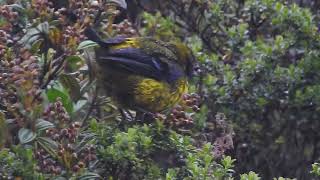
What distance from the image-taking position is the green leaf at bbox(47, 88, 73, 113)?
122 inches

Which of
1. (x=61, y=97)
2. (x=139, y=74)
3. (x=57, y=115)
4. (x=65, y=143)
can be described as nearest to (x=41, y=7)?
(x=61, y=97)

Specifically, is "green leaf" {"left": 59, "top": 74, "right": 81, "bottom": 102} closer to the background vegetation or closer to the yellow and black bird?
the background vegetation

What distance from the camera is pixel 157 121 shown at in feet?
10.4

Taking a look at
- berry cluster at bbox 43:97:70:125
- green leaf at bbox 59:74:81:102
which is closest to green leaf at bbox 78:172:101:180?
berry cluster at bbox 43:97:70:125

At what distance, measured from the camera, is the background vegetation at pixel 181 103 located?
275cm

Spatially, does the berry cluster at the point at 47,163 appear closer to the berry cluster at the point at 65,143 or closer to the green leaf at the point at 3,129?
the berry cluster at the point at 65,143

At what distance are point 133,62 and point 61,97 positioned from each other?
67 cm

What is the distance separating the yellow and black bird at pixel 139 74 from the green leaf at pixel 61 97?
1.31ft

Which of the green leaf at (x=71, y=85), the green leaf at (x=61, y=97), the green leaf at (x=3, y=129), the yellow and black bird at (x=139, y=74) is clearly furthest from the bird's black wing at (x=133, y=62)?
the green leaf at (x=3, y=129)

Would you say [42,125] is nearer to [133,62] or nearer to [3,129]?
[3,129]

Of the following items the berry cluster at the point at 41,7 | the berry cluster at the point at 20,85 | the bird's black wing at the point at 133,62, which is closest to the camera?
the berry cluster at the point at 20,85

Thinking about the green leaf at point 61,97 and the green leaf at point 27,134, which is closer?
the green leaf at point 27,134

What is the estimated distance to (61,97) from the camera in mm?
3137

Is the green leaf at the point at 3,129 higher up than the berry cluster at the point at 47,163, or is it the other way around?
the green leaf at the point at 3,129
